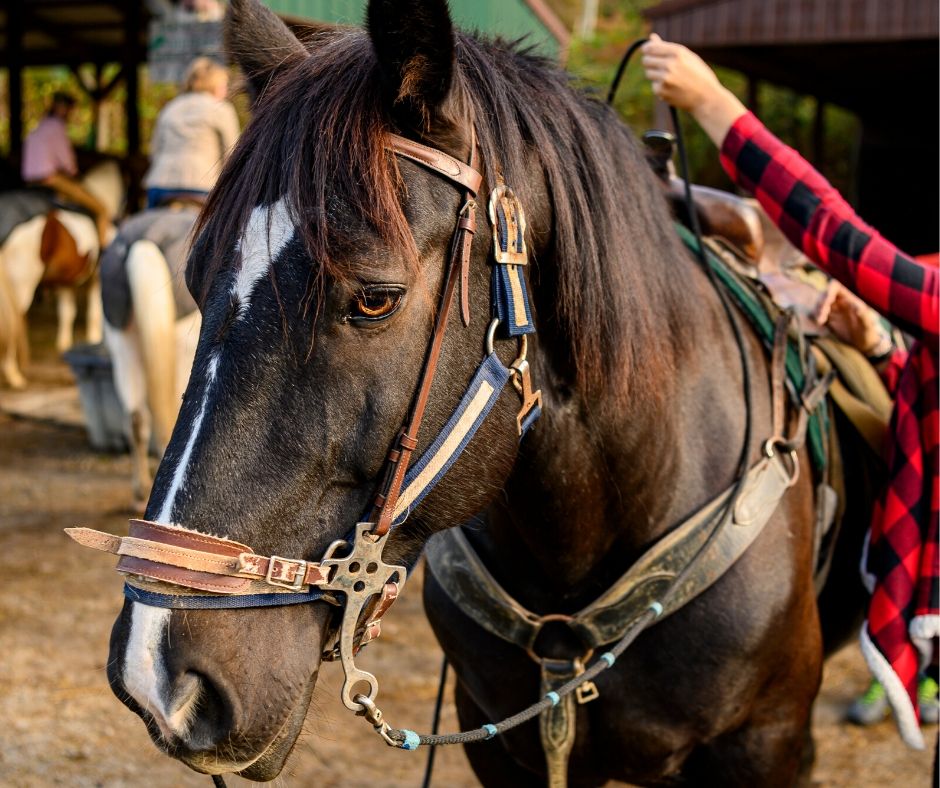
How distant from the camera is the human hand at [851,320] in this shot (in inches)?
88.0

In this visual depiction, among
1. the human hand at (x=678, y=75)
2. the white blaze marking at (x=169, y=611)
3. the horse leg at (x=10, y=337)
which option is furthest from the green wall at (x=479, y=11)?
the white blaze marking at (x=169, y=611)

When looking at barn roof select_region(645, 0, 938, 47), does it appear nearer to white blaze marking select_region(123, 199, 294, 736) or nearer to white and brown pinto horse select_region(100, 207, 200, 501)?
white and brown pinto horse select_region(100, 207, 200, 501)

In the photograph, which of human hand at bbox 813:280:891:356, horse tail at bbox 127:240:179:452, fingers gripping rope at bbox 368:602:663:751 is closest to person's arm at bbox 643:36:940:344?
human hand at bbox 813:280:891:356

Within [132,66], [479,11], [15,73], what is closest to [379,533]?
[479,11]

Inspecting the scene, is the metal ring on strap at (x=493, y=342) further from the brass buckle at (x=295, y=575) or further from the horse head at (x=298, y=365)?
the brass buckle at (x=295, y=575)

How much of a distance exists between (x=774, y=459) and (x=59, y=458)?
606 centimetres

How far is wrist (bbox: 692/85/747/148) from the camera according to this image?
186 centimetres

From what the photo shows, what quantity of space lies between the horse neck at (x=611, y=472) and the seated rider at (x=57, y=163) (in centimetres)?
895

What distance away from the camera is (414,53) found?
4.00ft

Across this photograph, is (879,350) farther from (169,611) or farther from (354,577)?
(169,611)

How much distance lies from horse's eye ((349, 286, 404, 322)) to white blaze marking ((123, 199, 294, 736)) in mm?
118

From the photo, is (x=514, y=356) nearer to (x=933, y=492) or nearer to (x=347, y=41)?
(x=347, y=41)

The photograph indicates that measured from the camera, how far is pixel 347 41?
1.42m

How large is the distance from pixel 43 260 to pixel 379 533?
8.90 m
